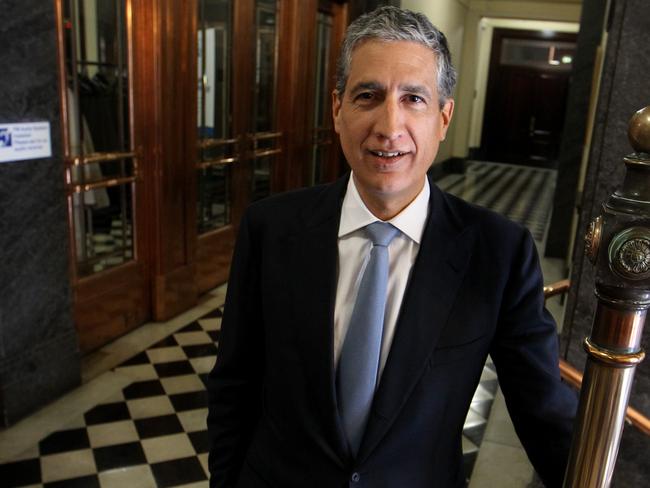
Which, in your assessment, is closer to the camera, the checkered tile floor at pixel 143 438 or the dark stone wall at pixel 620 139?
the dark stone wall at pixel 620 139

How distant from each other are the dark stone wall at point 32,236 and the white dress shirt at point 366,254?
2509 millimetres

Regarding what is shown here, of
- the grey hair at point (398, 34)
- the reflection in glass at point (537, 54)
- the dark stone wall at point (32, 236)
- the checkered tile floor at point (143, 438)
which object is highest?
the reflection in glass at point (537, 54)

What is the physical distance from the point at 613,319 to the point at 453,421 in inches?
18.9

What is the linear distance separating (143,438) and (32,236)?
1.22 meters

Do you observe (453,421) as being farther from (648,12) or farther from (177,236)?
(177,236)

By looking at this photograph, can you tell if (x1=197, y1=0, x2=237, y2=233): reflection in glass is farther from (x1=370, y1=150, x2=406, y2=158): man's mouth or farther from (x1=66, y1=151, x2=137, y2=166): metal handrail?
(x1=370, y1=150, x2=406, y2=158): man's mouth

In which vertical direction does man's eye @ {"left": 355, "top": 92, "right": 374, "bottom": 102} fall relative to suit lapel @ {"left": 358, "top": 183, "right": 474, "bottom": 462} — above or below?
above

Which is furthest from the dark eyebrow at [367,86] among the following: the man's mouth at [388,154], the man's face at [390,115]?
the man's mouth at [388,154]

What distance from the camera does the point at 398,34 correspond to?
109 cm

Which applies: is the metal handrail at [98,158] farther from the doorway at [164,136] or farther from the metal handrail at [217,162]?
the metal handrail at [217,162]

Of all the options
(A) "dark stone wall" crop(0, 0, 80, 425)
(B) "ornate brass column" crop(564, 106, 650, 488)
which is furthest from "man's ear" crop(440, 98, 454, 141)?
(A) "dark stone wall" crop(0, 0, 80, 425)

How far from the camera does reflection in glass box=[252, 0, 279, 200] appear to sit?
6.08 m

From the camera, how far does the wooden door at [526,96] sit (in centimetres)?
1795

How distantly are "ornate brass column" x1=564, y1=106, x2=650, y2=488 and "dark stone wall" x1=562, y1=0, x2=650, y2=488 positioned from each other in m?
1.37
